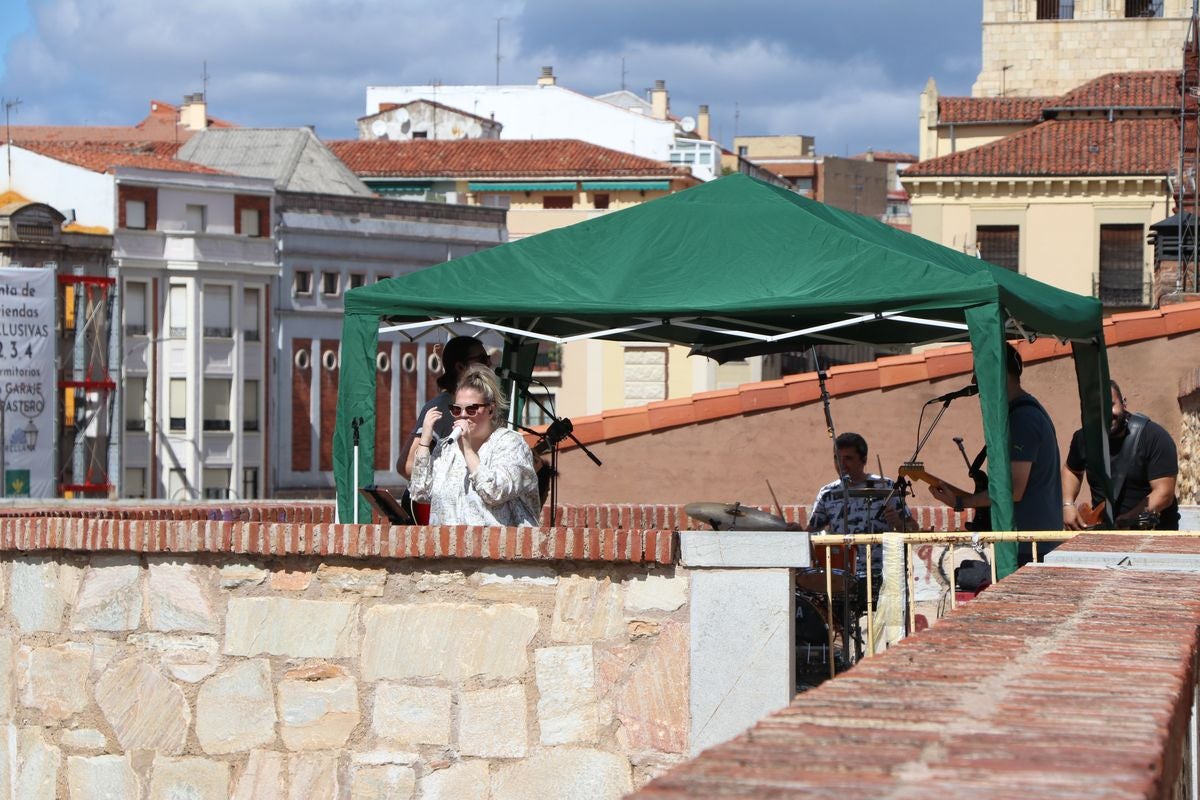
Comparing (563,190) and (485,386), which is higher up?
(563,190)

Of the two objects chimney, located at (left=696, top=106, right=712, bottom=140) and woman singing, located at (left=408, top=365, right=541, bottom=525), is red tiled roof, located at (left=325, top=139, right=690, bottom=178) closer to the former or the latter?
chimney, located at (left=696, top=106, right=712, bottom=140)

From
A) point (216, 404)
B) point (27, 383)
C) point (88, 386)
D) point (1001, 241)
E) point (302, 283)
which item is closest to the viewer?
point (1001, 241)

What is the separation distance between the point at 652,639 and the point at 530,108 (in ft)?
260

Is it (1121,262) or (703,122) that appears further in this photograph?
(703,122)

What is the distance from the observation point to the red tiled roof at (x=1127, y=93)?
5772cm

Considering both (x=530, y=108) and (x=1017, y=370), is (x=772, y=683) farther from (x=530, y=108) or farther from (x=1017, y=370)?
(x=530, y=108)

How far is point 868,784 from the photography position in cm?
236

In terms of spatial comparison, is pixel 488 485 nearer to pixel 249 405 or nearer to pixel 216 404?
pixel 216 404

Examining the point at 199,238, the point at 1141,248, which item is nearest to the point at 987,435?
the point at 1141,248

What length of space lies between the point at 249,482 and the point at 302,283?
680 cm

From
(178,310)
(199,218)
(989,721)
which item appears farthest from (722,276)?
(199,218)

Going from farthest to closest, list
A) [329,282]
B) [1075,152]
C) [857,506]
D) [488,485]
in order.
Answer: [329,282] < [1075,152] < [857,506] < [488,485]

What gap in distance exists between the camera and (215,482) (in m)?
67.2

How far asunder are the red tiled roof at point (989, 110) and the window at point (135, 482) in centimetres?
2675
